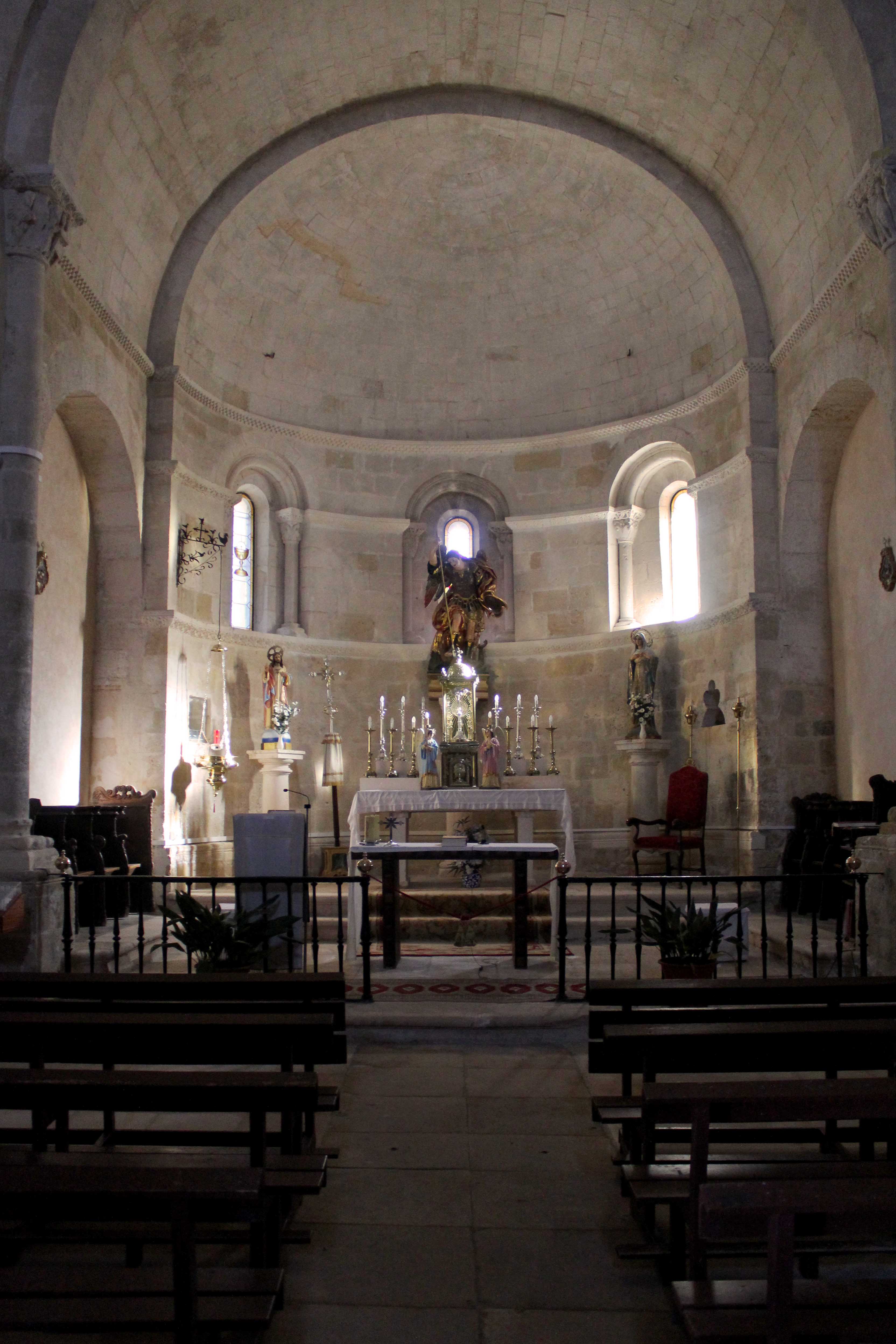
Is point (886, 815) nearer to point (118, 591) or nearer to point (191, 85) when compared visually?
point (118, 591)

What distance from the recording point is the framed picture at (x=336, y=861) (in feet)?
48.5

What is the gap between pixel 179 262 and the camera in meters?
14.3

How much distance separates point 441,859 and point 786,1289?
716 centimetres

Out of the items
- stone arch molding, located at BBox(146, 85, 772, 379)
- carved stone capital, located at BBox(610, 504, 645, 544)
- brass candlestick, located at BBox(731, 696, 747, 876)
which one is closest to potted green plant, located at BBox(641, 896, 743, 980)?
brass candlestick, located at BBox(731, 696, 747, 876)

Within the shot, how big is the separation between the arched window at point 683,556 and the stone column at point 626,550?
0.55 meters

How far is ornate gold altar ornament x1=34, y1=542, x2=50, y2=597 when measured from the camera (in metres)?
12.0

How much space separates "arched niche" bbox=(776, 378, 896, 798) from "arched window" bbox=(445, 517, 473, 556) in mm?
5475

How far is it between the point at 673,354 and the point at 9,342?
388 inches

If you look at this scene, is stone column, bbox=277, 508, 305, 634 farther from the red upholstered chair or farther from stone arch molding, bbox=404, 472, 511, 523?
the red upholstered chair

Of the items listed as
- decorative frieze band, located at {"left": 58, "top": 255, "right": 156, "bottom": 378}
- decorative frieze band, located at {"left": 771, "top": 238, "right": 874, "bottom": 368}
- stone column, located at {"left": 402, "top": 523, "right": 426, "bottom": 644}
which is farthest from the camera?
stone column, located at {"left": 402, "top": 523, "right": 426, "bottom": 644}

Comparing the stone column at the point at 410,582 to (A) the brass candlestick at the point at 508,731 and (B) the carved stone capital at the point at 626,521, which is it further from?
(B) the carved stone capital at the point at 626,521

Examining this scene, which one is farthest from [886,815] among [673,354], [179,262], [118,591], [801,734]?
[179,262]

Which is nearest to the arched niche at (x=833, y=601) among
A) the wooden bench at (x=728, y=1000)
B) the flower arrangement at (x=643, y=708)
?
the flower arrangement at (x=643, y=708)

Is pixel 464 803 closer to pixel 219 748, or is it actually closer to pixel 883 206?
pixel 219 748
